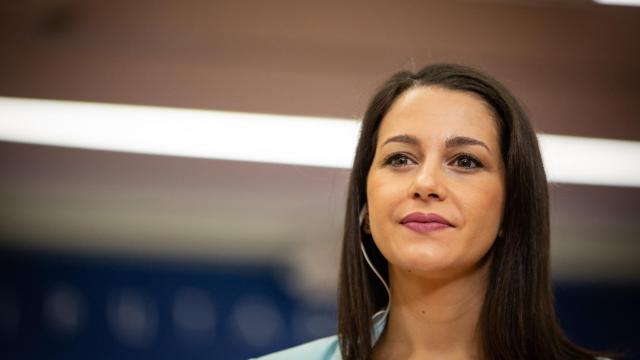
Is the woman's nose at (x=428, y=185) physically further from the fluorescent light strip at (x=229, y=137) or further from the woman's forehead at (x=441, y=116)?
→ the fluorescent light strip at (x=229, y=137)

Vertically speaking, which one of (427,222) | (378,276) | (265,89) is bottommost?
(378,276)

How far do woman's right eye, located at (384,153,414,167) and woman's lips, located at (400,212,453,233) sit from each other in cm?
12

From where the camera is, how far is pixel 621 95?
2.46 metres

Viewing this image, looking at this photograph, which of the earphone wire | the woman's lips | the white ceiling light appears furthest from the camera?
the white ceiling light

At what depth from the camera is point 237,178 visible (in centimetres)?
241

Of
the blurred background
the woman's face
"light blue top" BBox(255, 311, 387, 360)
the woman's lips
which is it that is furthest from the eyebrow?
the blurred background

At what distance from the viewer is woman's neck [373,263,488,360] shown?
4.81 feet

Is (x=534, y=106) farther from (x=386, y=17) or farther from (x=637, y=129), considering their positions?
(x=386, y=17)

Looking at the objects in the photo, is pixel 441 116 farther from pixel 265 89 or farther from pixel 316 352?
pixel 265 89

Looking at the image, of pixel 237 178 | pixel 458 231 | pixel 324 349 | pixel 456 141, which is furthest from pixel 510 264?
pixel 237 178

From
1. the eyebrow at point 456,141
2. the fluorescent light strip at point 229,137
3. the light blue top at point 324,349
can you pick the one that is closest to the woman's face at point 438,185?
the eyebrow at point 456,141

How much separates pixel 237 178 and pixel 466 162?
1.08 m

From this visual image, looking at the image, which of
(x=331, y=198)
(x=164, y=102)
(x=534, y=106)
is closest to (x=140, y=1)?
(x=164, y=102)

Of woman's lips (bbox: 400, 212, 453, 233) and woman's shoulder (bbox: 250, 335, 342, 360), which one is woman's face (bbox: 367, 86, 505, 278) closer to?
woman's lips (bbox: 400, 212, 453, 233)
